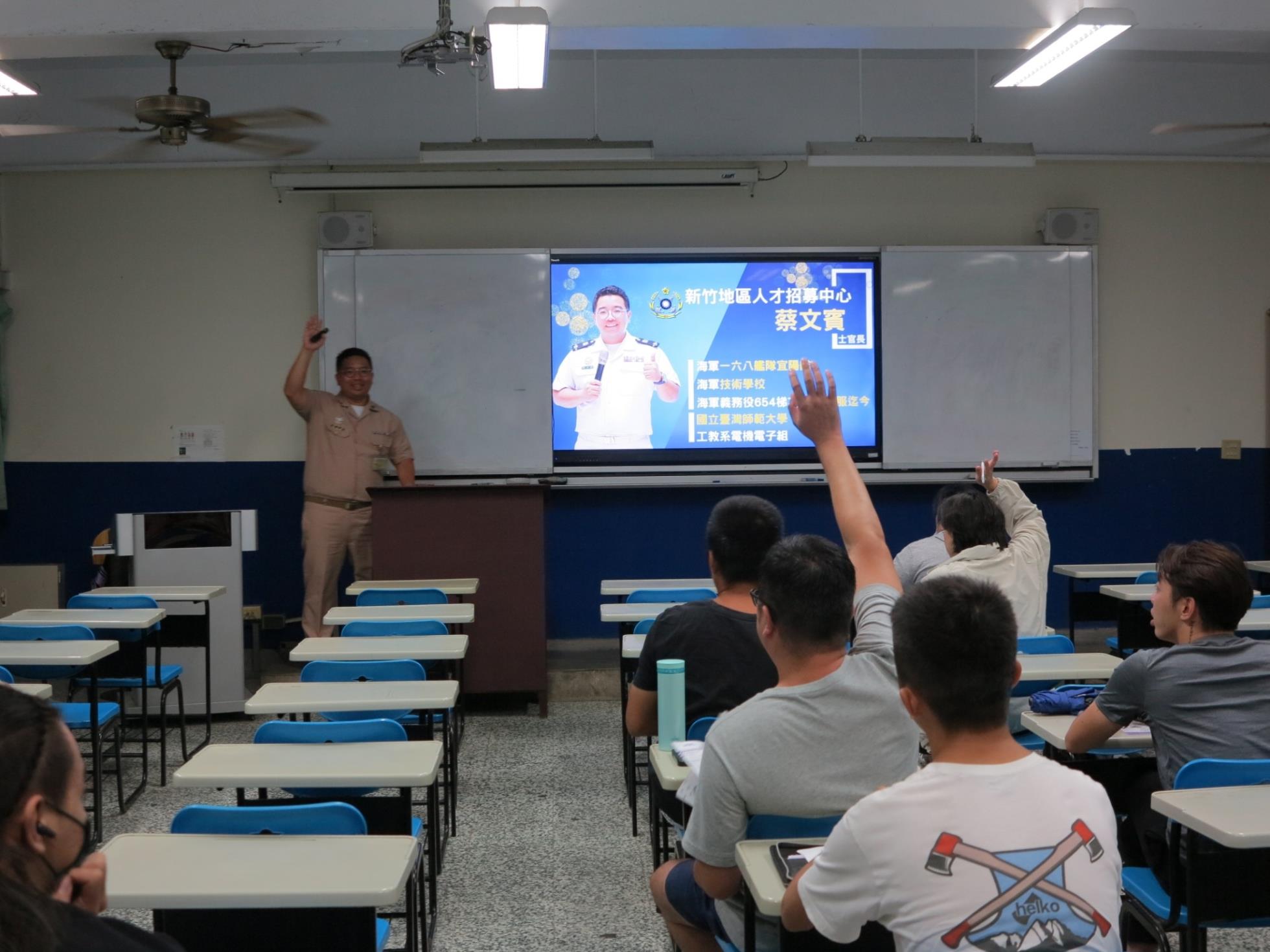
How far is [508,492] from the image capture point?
5930 mm

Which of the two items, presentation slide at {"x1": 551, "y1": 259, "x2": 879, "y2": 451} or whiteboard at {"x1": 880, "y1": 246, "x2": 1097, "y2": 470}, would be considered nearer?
presentation slide at {"x1": 551, "y1": 259, "x2": 879, "y2": 451}

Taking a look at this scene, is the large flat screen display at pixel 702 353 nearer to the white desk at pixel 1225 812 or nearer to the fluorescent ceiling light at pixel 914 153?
the fluorescent ceiling light at pixel 914 153

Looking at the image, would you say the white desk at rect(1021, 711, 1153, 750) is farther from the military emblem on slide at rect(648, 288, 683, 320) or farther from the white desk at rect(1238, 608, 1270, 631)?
the military emblem on slide at rect(648, 288, 683, 320)

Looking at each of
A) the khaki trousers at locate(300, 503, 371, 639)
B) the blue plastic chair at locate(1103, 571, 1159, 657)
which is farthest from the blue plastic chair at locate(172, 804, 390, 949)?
the khaki trousers at locate(300, 503, 371, 639)

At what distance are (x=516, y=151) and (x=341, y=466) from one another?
2.05 m

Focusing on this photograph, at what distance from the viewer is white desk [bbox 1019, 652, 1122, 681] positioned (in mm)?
3410

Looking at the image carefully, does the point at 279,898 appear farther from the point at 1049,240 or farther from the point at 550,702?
the point at 1049,240

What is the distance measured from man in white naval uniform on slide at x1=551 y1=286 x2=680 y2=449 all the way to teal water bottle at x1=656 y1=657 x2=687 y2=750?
4420 mm

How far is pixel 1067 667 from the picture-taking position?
3.50 meters

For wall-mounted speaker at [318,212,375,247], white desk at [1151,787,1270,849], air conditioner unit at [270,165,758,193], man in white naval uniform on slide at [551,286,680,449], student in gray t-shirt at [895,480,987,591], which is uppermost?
air conditioner unit at [270,165,758,193]

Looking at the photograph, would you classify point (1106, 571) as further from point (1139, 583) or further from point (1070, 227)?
point (1070, 227)

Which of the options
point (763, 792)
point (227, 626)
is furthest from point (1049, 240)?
point (763, 792)

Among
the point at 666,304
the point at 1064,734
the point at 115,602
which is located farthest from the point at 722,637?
the point at 666,304

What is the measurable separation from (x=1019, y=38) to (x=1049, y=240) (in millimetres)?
2204
